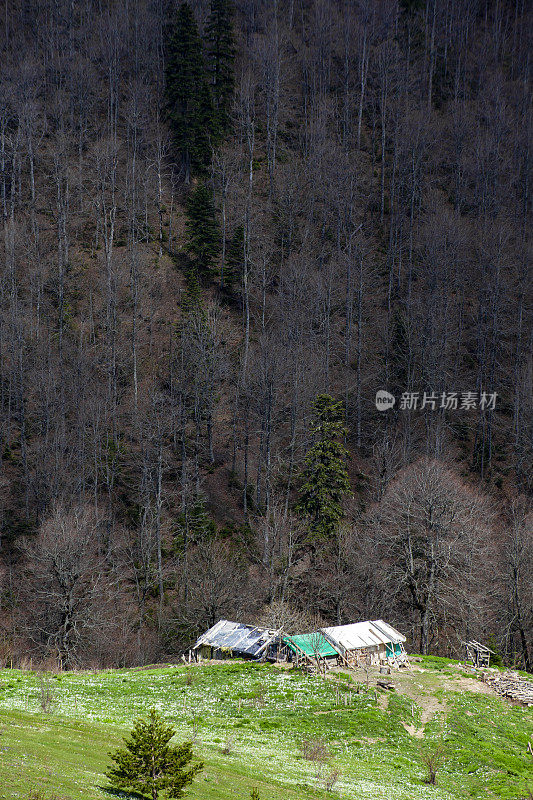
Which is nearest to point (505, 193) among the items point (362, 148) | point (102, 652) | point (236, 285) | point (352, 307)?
point (362, 148)

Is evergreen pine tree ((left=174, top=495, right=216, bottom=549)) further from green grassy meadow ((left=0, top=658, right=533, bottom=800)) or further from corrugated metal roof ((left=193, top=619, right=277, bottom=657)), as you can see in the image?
green grassy meadow ((left=0, top=658, right=533, bottom=800))

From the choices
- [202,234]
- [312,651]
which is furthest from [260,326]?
[312,651]

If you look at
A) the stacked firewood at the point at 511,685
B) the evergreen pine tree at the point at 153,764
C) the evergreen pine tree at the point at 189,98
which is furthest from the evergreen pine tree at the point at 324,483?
the evergreen pine tree at the point at 189,98

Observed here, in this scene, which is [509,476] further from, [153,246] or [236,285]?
[153,246]

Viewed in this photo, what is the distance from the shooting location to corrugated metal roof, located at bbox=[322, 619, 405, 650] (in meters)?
43.6

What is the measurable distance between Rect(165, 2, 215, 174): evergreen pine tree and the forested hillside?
0.40 metres

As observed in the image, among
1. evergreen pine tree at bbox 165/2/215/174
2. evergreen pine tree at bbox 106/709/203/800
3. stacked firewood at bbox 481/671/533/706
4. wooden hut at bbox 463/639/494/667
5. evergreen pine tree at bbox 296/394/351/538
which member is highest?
evergreen pine tree at bbox 165/2/215/174

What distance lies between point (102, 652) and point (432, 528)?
24037 mm

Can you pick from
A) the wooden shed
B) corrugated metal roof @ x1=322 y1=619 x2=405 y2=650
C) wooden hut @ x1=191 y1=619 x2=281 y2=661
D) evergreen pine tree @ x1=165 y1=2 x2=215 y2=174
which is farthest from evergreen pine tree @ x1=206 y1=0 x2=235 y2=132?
the wooden shed

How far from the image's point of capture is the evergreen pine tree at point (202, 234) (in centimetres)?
8456

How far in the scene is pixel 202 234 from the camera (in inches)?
3327

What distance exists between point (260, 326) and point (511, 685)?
49087mm

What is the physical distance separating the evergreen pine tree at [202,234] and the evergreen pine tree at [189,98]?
36.4ft

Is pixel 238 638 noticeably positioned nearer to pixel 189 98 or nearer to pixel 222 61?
pixel 189 98
